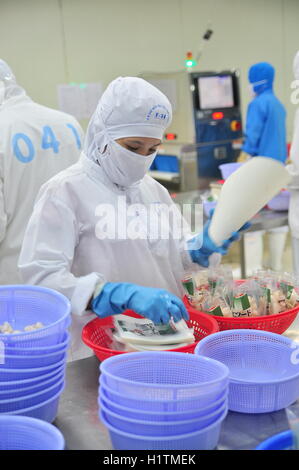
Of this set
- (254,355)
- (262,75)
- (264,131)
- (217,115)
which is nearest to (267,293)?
(254,355)

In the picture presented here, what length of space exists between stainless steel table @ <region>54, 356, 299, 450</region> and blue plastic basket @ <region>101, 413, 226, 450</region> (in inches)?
2.8

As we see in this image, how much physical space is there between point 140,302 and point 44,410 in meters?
0.36

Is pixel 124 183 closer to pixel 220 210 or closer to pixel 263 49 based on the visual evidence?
pixel 220 210

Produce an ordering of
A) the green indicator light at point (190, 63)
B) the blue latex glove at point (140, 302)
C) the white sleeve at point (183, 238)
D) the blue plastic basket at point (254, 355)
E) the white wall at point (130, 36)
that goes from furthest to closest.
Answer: the green indicator light at point (190, 63)
the white wall at point (130, 36)
the white sleeve at point (183, 238)
the blue latex glove at point (140, 302)
the blue plastic basket at point (254, 355)

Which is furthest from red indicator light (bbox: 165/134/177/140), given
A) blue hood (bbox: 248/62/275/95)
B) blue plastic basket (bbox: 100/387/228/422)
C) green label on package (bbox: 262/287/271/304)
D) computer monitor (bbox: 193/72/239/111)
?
blue plastic basket (bbox: 100/387/228/422)

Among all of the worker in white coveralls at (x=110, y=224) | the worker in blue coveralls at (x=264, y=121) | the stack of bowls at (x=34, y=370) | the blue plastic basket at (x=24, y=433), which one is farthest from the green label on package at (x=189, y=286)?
the worker in blue coveralls at (x=264, y=121)

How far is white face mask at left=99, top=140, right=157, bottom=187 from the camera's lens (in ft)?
5.21

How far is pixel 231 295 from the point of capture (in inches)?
64.1

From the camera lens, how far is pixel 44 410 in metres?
1.13

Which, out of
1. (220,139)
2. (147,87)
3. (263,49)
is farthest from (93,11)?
(147,87)

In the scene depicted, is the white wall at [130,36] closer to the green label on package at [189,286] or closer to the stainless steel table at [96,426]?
the green label on package at [189,286]

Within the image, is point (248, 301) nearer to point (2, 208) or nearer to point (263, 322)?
point (263, 322)

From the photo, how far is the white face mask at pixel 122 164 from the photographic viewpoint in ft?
5.21

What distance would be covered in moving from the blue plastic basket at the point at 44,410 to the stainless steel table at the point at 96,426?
0.04 m
